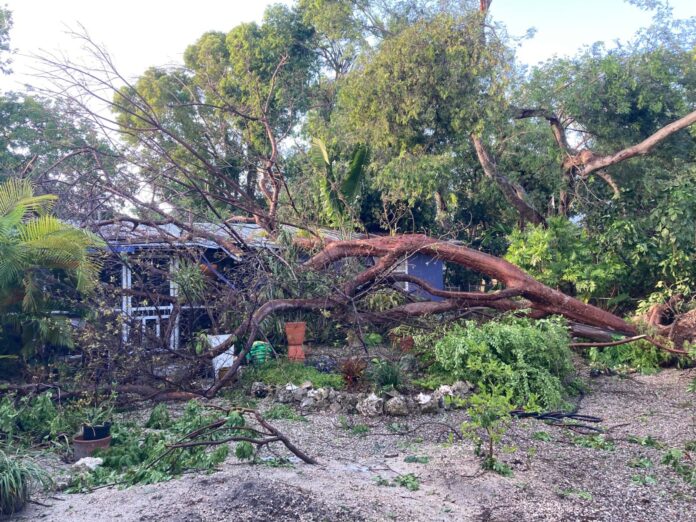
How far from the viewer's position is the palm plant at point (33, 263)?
6668 mm

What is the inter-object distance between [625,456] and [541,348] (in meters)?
2.48

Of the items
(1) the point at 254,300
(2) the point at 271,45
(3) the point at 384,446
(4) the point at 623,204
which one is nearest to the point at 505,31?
(4) the point at 623,204

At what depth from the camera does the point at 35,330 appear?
7.13 m

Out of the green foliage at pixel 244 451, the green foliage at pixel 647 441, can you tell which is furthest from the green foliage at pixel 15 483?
the green foliage at pixel 647 441

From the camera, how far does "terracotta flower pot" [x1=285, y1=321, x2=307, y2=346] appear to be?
385 inches

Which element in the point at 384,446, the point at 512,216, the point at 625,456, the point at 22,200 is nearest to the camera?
the point at 625,456

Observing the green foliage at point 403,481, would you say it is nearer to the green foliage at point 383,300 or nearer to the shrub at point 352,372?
the shrub at point 352,372

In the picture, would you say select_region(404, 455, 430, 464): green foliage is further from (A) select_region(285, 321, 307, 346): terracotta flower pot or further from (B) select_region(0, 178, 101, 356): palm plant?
(A) select_region(285, 321, 307, 346): terracotta flower pot

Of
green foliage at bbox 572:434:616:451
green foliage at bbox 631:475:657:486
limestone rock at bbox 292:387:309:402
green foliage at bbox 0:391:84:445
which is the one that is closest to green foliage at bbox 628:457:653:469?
green foliage at bbox 631:475:657:486

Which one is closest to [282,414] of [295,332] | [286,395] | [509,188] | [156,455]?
[286,395]

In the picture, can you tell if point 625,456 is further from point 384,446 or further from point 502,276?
point 502,276

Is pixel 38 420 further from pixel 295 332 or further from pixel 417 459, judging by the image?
pixel 295 332

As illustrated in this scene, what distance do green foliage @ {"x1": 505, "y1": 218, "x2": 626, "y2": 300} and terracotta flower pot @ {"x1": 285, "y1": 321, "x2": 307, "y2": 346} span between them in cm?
557

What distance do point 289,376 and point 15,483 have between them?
191 inches
